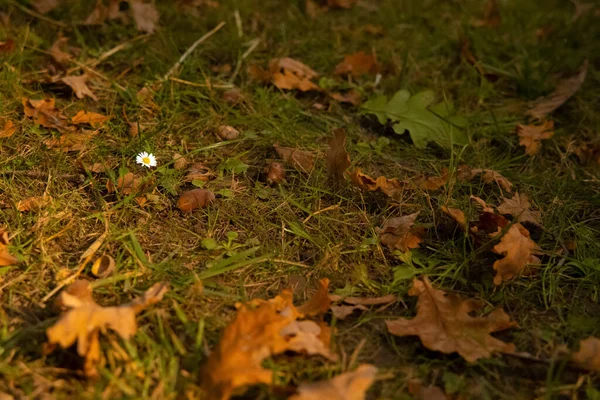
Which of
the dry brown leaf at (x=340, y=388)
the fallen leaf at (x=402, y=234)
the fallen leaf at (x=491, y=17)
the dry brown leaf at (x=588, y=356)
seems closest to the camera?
the dry brown leaf at (x=340, y=388)

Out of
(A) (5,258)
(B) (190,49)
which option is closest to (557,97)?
(B) (190,49)

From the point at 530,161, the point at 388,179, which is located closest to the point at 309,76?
the point at 388,179

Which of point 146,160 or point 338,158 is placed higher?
point 338,158

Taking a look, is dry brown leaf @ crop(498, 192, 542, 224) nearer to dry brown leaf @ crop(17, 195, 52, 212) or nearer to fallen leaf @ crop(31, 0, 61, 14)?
dry brown leaf @ crop(17, 195, 52, 212)

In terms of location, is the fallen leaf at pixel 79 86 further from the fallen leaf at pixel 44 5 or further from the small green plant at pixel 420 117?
the small green plant at pixel 420 117

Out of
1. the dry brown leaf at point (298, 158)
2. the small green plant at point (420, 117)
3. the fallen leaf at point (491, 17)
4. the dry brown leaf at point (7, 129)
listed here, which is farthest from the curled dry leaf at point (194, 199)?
the fallen leaf at point (491, 17)

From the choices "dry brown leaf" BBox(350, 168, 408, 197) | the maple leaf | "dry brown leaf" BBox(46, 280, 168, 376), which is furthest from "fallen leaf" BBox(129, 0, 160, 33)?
the maple leaf

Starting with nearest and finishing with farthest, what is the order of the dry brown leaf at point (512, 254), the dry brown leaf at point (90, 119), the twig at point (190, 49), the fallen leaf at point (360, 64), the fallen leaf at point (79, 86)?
the dry brown leaf at point (512, 254), the dry brown leaf at point (90, 119), the fallen leaf at point (79, 86), the twig at point (190, 49), the fallen leaf at point (360, 64)

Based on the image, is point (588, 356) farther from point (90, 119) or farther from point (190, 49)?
point (190, 49)

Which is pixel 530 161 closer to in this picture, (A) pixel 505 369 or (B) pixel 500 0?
(A) pixel 505 369
